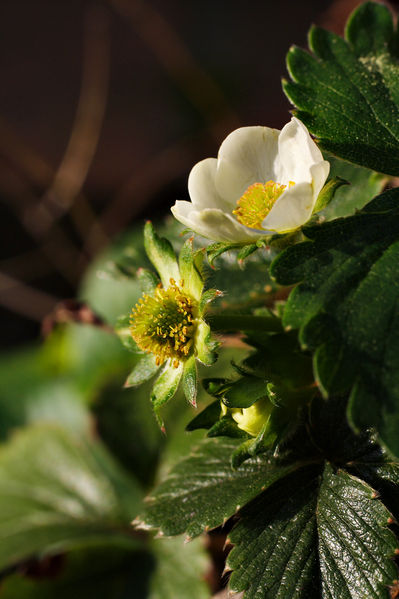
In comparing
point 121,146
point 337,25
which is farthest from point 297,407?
point 121,146

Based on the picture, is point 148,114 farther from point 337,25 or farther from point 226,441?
point 226,441

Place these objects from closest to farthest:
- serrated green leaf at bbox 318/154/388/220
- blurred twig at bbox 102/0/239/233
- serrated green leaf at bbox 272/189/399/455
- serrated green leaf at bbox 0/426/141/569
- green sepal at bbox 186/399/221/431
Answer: serrated green leaf at bbox 272/189/399/455, green sepal at bbox 186/399/221/431, serrated green leaf at bbox 318/154/388/220, serrated green leaf at bbox 0/426/141/569, blurred twig at bbox 102/0/239/233

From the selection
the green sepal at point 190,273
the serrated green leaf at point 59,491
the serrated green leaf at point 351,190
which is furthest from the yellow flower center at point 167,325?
the serrated green leaf at point 59,491

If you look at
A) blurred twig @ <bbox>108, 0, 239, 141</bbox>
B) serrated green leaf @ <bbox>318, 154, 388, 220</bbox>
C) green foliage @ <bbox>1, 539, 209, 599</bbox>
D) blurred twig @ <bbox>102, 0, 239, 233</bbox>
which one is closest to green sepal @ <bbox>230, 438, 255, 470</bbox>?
serrated green leaf @ <bbox>318, 154, 388, 220</bbox>

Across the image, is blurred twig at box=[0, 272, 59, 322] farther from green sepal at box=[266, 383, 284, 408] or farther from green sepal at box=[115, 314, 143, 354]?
green sepal at box=[266, 383, 284, 408]

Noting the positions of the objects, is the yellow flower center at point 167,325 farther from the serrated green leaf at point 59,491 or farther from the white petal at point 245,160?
the serrated green leaf at point 59,491

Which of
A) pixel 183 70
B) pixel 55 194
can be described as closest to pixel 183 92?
pixel 183 70
